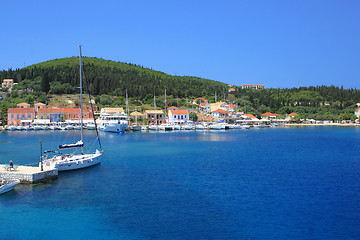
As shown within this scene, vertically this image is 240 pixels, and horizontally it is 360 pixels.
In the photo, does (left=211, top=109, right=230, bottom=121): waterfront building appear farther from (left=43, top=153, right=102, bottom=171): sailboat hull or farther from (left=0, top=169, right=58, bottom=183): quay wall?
(left=0, top=169, right=58, bottom=183): quay wall

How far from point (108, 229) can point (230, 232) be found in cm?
657

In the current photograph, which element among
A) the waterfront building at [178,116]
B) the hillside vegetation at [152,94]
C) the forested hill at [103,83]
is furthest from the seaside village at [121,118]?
the forested hill at [103,83]

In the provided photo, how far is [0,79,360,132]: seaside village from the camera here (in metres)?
98.4

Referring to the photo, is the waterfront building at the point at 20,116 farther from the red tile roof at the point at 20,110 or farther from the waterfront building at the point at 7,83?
the waterfront building at the point at 7,83

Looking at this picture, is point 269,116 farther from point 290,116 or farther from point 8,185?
point 8,185

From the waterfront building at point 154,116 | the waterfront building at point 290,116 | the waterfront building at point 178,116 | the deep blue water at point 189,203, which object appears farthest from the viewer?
the waterfront building at point 290,116

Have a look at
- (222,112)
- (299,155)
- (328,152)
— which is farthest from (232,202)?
(222,112)

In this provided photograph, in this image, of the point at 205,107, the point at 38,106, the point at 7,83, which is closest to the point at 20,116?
the point at 38,106

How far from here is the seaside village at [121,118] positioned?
98.4 m

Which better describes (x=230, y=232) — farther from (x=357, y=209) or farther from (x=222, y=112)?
(x=222, y=112)

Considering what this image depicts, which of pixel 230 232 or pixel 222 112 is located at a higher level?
pixel 222 112

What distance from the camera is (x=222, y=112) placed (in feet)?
413

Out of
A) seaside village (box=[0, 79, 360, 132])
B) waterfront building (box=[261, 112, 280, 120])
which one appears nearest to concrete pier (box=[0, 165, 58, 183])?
seaside village (box=[0, 79, 360, 132])

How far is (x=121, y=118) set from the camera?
96.2 meters
